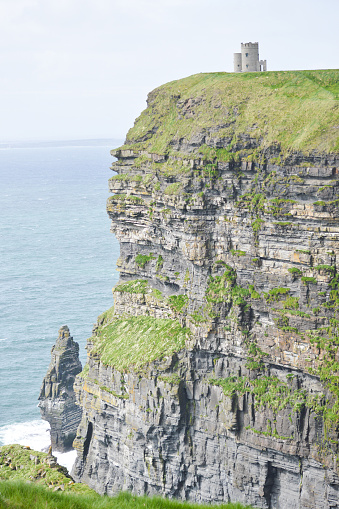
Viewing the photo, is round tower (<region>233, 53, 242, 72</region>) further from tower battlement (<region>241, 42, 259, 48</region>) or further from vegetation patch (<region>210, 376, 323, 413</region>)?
vegetation patch (<region>210, 376, 323, 413</region>)

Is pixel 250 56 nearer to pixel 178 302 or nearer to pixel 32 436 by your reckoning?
pixel 178 302

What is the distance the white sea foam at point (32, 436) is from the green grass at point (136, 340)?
17.9 meters

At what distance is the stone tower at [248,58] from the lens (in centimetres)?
6912

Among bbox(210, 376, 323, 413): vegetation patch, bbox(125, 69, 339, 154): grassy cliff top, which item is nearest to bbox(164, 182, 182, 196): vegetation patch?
bbox(125, 69, 339, 154): grassy cliff top

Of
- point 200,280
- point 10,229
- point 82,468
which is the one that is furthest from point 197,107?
point 10,229

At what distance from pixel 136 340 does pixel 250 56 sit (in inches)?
1226

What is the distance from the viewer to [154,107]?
65.6m

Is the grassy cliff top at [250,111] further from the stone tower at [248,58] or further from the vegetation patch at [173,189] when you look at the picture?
the stone tower at [248,58]

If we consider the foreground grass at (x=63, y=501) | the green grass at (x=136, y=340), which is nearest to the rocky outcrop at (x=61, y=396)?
the green grass at (x=136, y=340)

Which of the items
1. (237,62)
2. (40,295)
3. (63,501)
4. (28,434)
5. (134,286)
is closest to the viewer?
(63,501)

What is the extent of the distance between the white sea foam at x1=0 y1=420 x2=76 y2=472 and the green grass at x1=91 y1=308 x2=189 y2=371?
17.9 metres

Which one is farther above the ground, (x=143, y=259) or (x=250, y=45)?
(x=250, y=45)

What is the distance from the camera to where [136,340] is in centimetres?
5981

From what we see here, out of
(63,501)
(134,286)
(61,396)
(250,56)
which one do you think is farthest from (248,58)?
(63,501)
